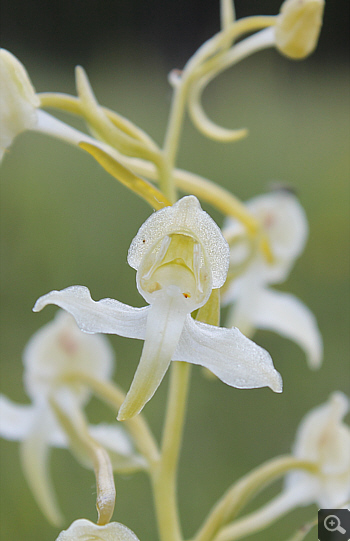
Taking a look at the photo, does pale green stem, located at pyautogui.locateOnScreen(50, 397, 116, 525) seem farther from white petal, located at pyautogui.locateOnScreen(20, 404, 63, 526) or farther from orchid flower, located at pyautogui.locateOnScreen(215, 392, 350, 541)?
orchid flower, located at pyautogui.locateOnScreen(215, 392, 350, 541)

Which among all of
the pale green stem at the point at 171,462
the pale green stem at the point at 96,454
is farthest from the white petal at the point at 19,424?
the pale green stem at the point at 171,462

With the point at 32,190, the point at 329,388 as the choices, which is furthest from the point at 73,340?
the point at 32,190

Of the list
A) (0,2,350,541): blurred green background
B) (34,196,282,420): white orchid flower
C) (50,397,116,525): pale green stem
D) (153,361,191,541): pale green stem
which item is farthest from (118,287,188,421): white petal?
(0,2,350,541): blurred green background

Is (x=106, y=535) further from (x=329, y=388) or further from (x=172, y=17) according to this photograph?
(x=172, y=17)

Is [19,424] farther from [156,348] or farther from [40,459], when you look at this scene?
[156,348]

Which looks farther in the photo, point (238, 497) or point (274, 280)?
point (274, 280)

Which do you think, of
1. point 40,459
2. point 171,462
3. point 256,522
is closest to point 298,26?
point 171,462
